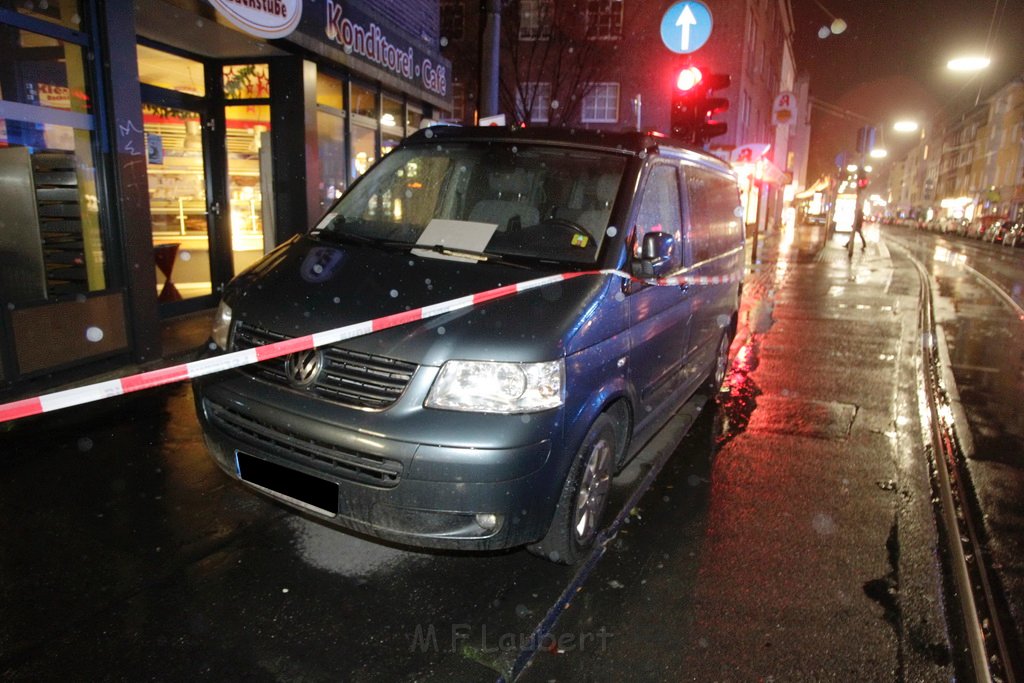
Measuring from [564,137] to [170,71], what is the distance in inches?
286

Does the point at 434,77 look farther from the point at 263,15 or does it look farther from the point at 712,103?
the point at 263,15

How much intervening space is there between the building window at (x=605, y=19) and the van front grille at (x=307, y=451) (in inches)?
958

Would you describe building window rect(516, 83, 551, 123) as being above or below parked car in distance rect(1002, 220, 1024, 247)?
above

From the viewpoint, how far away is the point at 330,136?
10.2m

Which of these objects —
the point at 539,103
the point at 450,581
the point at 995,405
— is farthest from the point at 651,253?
the point at 539,103

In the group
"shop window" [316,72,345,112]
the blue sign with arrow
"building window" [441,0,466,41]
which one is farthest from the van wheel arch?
"building window" [441,0,466,41]

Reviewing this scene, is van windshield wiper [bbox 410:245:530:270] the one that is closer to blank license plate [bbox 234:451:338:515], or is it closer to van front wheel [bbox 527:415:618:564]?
van front wheel [bbox 527:415:618:564]

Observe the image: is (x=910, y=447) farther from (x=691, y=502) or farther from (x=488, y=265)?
(x=488, y=265)

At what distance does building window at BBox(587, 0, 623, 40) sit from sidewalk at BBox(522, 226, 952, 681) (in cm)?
2119

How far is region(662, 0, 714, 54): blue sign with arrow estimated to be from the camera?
1031 centimetres

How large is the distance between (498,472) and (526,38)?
2253 centimetres

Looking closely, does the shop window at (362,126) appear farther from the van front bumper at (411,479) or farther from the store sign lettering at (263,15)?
the van front bumper at (411,479)

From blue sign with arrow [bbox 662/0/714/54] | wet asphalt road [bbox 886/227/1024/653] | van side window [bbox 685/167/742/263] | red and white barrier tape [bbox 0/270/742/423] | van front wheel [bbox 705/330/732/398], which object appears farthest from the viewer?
blue sign with arrow [bbox 662/0/714/54]

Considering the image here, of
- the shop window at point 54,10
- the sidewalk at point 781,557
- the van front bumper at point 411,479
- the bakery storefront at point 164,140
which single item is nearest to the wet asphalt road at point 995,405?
the sidewalk at point 781,557
